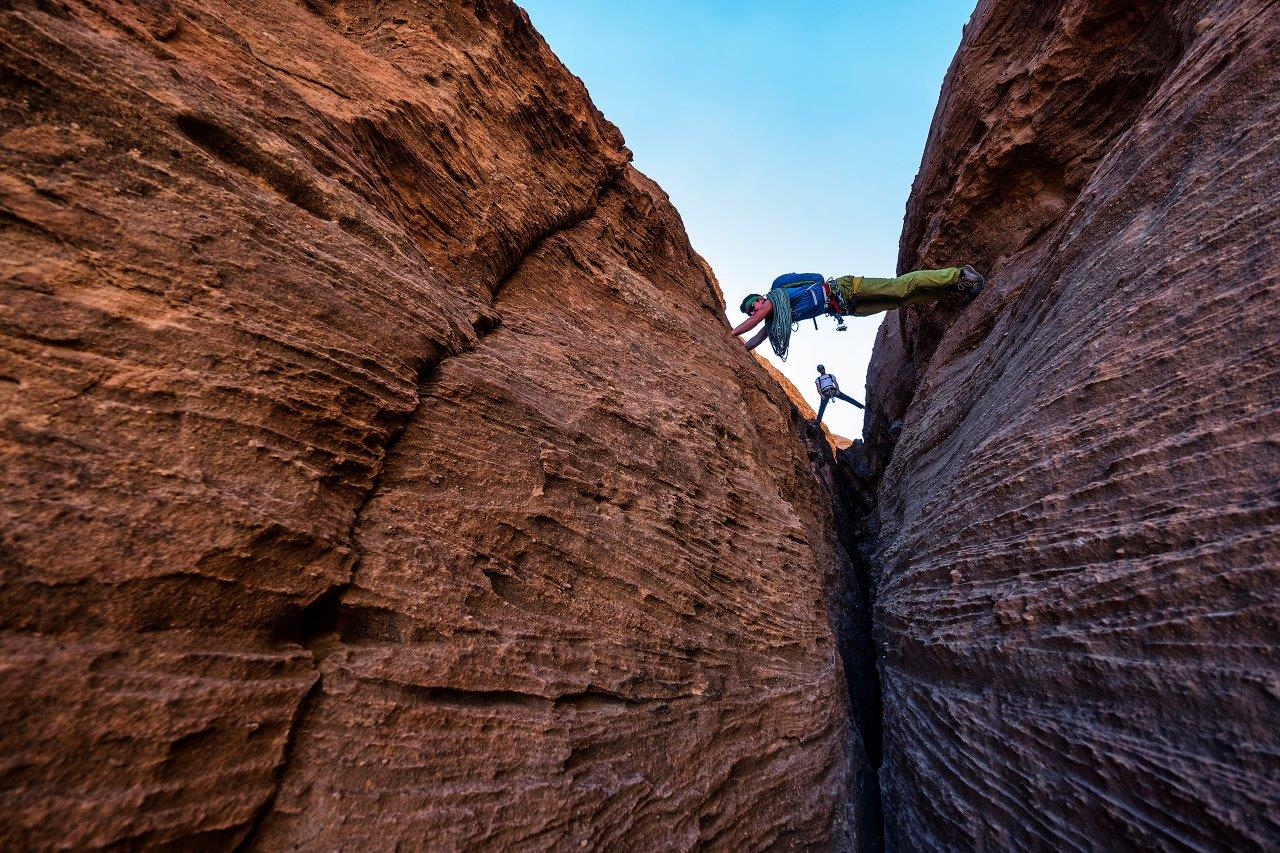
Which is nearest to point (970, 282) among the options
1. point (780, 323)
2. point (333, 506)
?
point (780, 323)

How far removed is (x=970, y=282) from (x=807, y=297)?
3.26 metres

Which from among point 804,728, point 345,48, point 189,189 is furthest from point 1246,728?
point 345,48

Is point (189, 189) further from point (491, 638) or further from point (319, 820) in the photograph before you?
point (319, 820)

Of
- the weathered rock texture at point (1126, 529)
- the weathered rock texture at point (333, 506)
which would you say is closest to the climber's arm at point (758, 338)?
the weathered rock texture at point (1126, 529)

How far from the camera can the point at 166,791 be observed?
234 centimetres

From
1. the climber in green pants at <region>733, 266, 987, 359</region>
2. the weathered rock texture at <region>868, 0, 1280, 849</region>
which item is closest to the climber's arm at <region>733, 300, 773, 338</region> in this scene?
the climber in green pants at <region>733, 266, 987, 359</region>

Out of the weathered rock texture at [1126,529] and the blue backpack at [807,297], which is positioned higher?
the blue backpack at [807,297]

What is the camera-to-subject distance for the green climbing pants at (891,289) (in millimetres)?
10523

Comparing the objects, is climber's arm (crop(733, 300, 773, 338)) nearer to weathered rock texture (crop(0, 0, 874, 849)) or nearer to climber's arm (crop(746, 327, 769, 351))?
climber's arm (crop(746, 327, 769, 351))

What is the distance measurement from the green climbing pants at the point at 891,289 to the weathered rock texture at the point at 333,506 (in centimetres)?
729

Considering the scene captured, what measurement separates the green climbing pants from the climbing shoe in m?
0.10

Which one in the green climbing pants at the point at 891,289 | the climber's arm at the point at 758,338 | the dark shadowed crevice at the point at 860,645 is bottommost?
the dark shadowed crevice at the point at 860,645

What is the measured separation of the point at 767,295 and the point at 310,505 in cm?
1130

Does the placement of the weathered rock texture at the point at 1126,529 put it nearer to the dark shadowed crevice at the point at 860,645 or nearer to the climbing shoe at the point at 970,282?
the dark shadowed crevice at the point at 860,645
